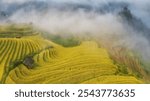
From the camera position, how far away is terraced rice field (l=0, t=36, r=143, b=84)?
2611 millimetres

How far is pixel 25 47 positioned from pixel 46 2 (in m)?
0.33

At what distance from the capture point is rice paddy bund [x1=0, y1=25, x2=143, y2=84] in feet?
8.57

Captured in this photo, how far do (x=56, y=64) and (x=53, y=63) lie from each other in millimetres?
21

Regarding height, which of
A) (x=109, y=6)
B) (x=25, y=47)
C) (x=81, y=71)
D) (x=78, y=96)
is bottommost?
(x=78, y=96)

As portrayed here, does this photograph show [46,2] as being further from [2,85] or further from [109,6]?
[2,85]

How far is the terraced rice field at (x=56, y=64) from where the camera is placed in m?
2.61

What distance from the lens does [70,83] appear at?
2.61 m

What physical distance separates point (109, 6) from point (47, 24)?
0.43m

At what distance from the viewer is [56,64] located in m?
2.63

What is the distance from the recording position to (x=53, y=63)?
263 cm

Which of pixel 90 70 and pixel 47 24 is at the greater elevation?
pixel 47 24

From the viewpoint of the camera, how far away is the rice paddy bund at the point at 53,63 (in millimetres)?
2611

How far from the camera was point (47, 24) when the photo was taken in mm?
2664

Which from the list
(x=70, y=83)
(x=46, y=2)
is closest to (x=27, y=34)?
(x=46, y=2)
